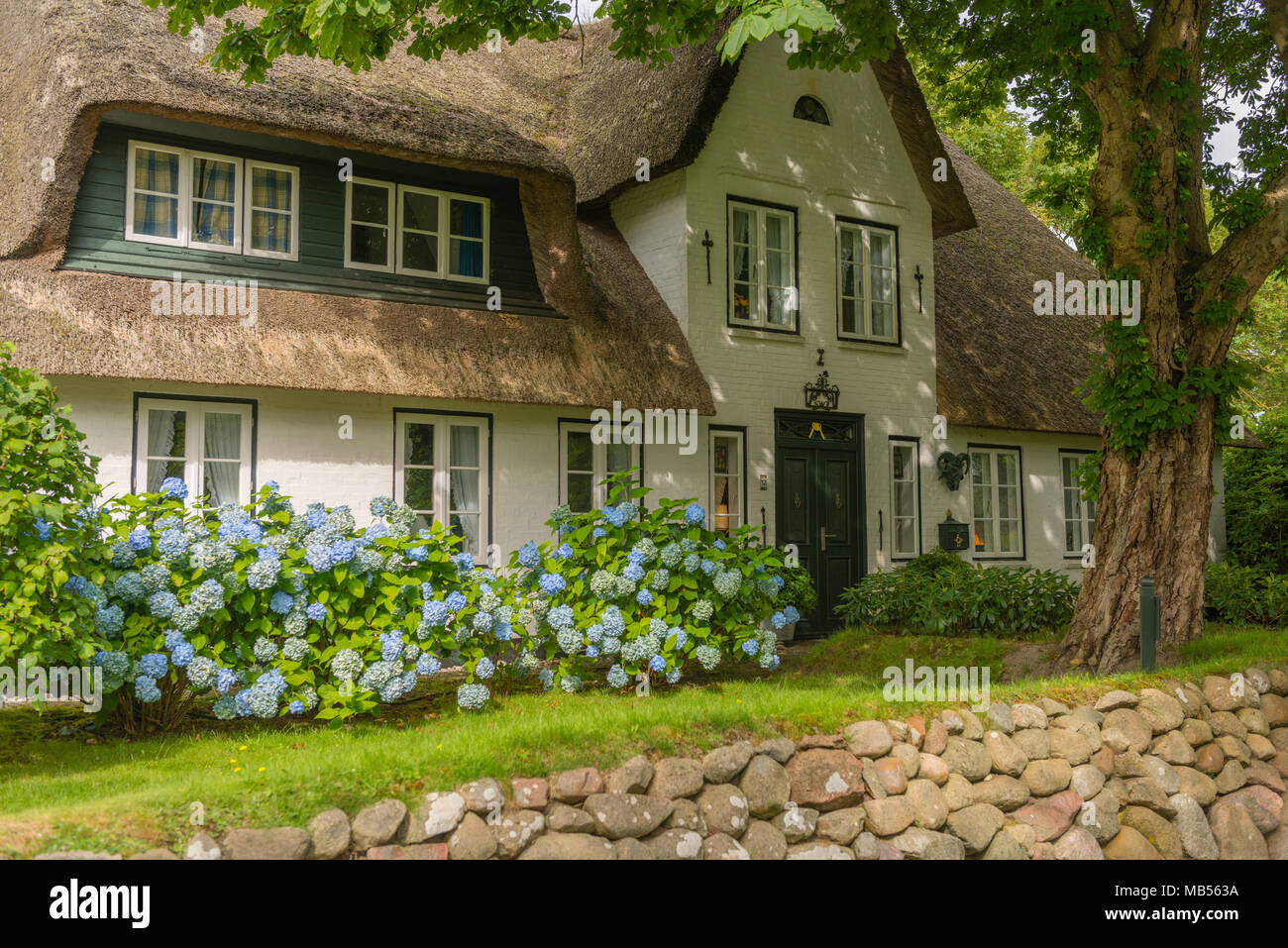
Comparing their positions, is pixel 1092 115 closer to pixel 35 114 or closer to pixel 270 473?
pixel 270 473

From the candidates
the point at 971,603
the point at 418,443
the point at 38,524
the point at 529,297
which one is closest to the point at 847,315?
the point at 971,603

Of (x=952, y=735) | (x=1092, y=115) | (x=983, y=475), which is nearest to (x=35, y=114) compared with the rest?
(x=952, y=735)

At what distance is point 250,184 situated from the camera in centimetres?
1000

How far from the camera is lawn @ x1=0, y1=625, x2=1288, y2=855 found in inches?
177

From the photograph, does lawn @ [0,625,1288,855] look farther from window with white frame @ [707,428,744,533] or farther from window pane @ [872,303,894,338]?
window pane @ [872,303,894,338]

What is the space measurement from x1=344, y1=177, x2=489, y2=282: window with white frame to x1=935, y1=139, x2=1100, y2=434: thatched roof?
6653mm

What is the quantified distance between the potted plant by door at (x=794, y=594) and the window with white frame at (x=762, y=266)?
3.28 m

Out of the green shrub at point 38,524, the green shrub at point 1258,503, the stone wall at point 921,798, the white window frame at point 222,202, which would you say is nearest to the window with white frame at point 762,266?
the white window frame at point 222,202

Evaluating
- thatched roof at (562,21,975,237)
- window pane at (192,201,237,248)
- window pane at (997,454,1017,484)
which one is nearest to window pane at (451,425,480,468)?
window pane at (192,201,237,248)

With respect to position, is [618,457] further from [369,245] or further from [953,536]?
[953,536]

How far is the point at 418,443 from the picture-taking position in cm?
1059

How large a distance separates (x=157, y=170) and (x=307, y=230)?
1.37m

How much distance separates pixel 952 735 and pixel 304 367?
Result: 20.1 ft
